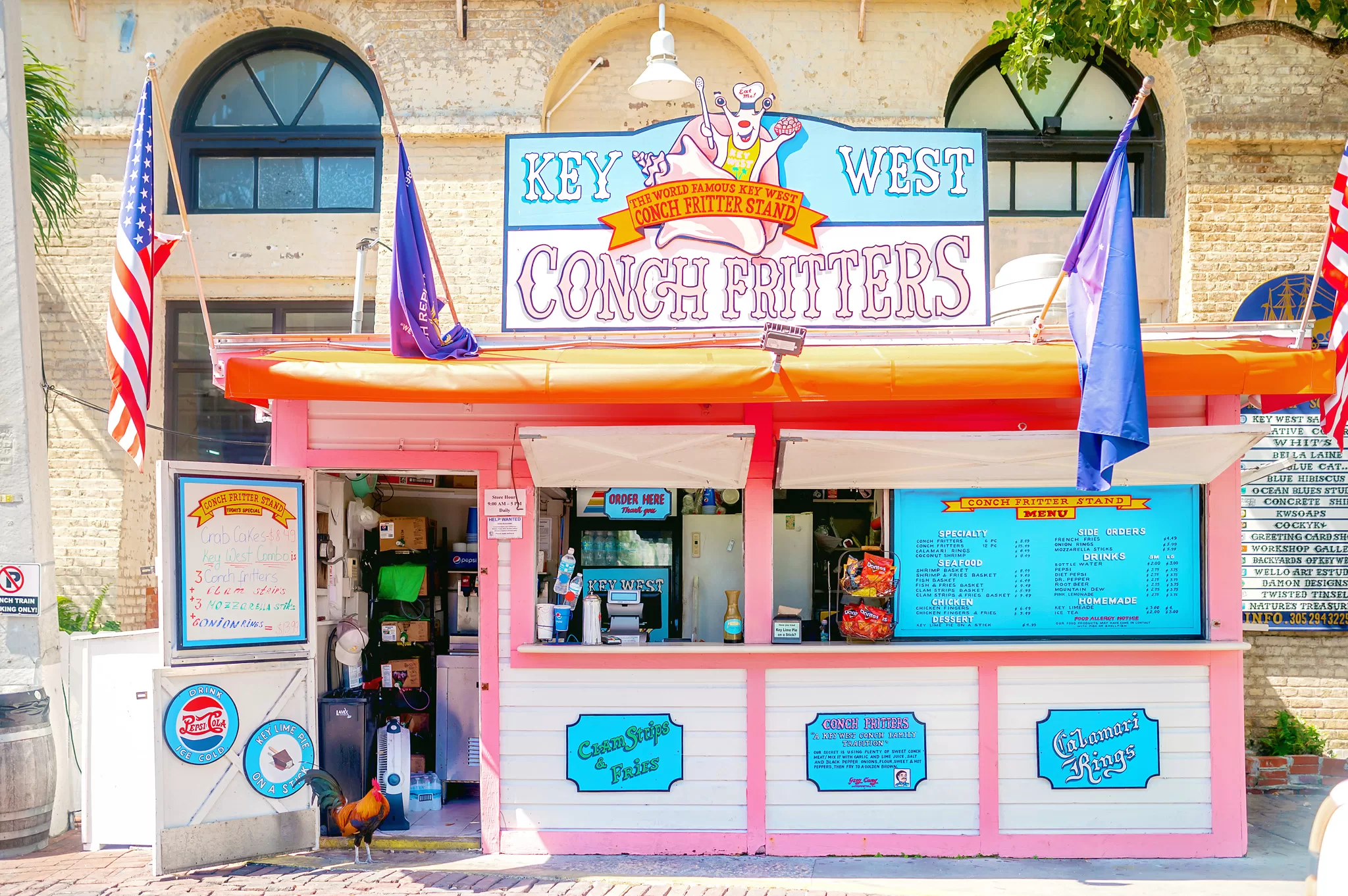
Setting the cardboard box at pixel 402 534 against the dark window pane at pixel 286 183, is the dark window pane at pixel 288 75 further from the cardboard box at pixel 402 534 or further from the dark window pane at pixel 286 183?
the cardboard box at pixel 402 534

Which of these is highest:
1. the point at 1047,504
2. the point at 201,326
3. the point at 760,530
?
the point at 201,326

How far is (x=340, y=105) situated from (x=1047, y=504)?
794 centimetres

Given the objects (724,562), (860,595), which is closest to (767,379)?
(860,595)

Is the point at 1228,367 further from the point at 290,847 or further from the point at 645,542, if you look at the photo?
the point at 290,847

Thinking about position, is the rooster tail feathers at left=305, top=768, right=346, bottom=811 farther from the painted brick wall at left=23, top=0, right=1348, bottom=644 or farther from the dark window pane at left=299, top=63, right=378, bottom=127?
the dark window pane at left=299, top=63, right=378, bottom=127

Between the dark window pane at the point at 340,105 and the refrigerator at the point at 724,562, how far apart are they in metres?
5.92

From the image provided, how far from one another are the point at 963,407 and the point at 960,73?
16.9 ft

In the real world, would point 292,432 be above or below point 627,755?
above

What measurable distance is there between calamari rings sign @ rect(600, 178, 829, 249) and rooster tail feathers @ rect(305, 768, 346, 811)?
13.2 ft

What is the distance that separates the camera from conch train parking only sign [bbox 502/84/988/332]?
7531 mm

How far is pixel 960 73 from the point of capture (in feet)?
35.7

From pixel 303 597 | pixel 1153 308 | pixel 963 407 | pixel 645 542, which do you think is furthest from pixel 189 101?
pixel 1153 308

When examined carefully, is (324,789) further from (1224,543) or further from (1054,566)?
(1224,543)

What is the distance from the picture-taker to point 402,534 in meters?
8.97
